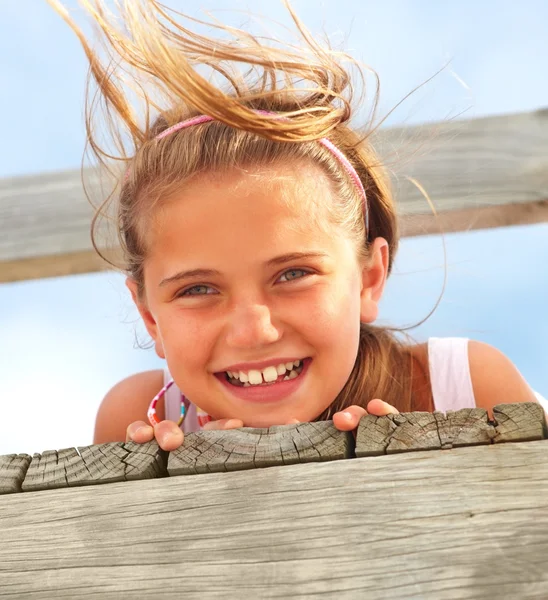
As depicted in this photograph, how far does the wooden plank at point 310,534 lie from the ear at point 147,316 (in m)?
1.36

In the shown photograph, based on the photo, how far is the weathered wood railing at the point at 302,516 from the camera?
99 cm

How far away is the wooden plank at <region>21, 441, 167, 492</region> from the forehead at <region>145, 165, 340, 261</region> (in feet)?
2.88

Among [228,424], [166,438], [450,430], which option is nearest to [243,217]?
[228,424]

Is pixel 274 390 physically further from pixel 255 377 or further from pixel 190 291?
pixel 190 291

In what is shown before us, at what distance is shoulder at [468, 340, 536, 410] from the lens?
2713mm

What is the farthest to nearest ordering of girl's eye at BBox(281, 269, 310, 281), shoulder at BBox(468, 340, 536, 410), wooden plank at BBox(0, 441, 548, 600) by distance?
shoulder at BBox(468, 340, 536, 410), girl's eye at BBox(281, 269, 310, 281), wooden plank at BBox(0, 441, 548, 600)

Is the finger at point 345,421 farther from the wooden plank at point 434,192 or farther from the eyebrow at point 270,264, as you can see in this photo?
the wooden plank at point 434,192

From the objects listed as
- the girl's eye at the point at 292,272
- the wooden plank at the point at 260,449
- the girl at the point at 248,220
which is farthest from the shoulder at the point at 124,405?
the wooden plank at the point at 260,449

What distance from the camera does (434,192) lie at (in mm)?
2930

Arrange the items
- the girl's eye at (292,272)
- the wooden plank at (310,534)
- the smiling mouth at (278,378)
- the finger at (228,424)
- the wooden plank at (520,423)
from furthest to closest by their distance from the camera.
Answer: the smiling mouth at (278,378), the girl's eye at (292,272), the finger at (228,424), the wooden plank at (520,423), the wooden plank at (310,534)

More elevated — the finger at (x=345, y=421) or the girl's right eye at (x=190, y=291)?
the girl's right eye at (x=190, y=291)

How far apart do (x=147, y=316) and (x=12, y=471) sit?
4.29 feet

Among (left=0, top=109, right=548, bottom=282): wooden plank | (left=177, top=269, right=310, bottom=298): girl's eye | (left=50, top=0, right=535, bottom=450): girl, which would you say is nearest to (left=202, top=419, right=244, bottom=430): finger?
(left=50, top=0, right=535, bottom=450): girl

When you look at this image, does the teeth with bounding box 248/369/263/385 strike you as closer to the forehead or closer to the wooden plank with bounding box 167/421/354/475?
the forehead
